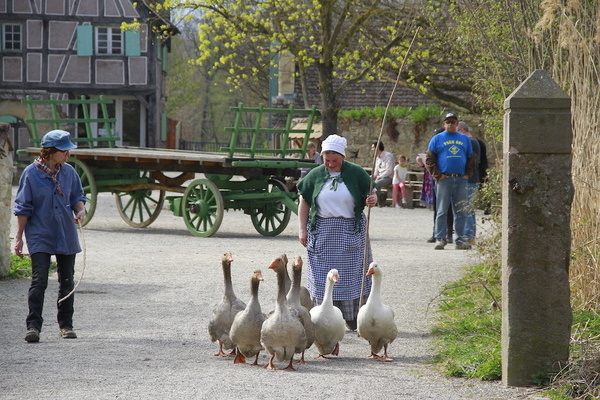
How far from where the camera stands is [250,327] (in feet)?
22.7

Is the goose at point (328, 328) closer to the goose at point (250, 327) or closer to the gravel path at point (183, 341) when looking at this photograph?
the gravel path at point (183, 341)

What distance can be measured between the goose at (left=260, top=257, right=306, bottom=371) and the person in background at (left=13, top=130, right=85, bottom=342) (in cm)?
198

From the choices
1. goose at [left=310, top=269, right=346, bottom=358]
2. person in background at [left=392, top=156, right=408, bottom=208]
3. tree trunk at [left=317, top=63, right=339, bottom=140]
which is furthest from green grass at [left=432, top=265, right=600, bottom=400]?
person in background at [left=392, top=156, right=408, bottom=208]

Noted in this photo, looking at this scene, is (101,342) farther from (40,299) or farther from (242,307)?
(242,307)

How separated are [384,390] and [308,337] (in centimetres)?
94

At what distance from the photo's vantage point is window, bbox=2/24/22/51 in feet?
125

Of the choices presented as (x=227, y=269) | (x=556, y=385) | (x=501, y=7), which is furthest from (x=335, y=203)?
(x=501, y=7)

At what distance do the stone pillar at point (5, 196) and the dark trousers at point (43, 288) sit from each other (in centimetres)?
341

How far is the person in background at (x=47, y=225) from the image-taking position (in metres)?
8.00

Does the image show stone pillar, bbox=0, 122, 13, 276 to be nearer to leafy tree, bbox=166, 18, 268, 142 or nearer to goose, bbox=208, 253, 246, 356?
goose, bbox=208, 253, 246, 356

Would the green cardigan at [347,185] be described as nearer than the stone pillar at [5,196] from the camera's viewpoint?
Yes

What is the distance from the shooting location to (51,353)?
7.37 meters

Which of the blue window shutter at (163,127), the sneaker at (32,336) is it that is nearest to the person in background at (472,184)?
the sneaker at (32,336)

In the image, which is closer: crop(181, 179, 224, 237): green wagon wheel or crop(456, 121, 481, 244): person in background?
crop(456, 121, 481, 244): person in background
